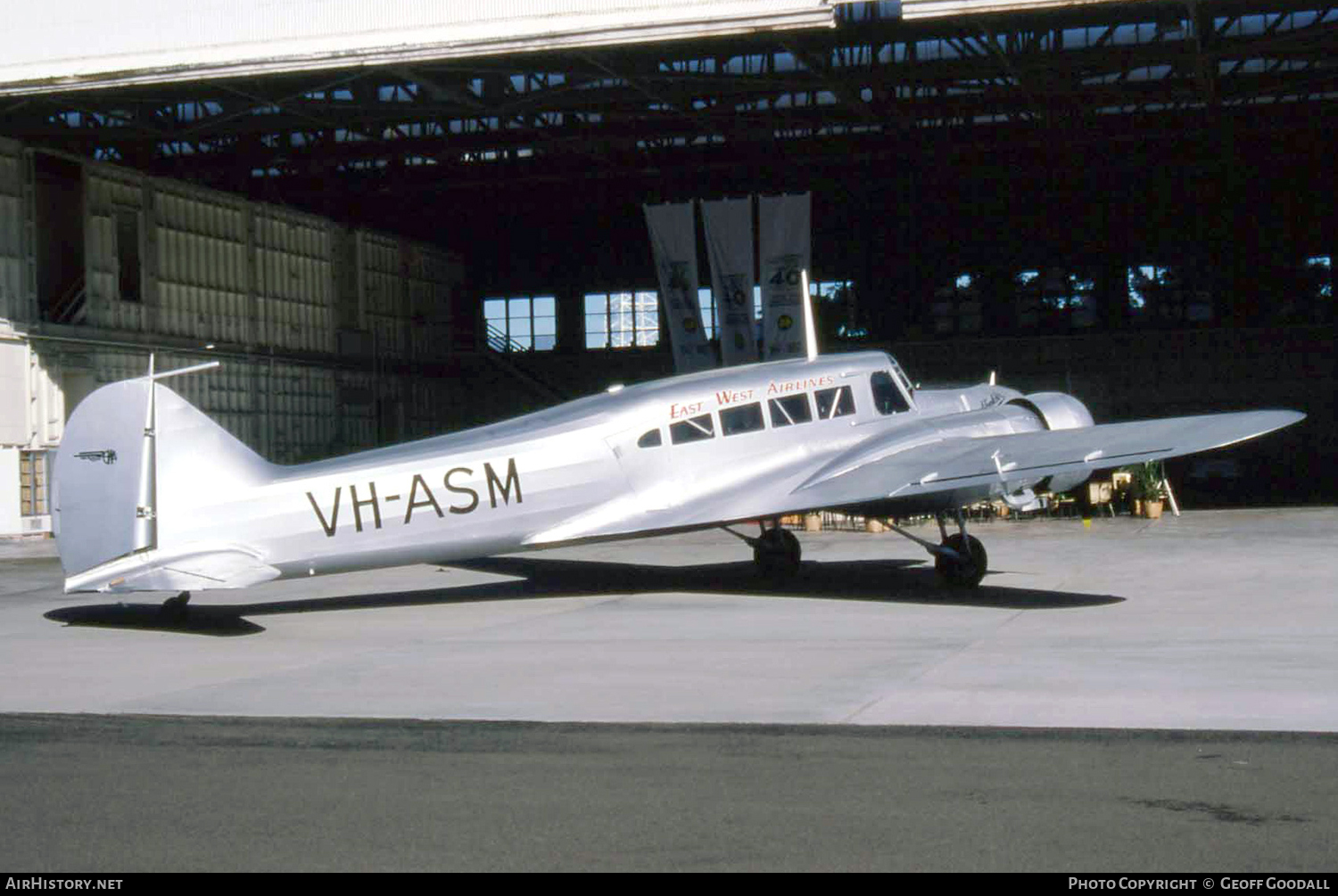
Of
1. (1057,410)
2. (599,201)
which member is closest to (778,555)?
(1057,410)

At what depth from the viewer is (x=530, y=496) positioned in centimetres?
1789

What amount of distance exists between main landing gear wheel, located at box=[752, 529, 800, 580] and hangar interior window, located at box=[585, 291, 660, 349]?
3811 cm

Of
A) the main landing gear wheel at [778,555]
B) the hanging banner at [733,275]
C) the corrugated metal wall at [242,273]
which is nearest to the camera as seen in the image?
the main landing gear wheel at [778,555]

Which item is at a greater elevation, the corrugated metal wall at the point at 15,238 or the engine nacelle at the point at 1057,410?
the corrugated metal wall at the point at 15,238

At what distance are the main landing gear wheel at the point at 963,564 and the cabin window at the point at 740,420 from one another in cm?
290

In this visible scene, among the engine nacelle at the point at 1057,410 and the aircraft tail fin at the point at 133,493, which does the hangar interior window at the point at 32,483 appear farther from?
the engine nacelle at the point at 1057,410

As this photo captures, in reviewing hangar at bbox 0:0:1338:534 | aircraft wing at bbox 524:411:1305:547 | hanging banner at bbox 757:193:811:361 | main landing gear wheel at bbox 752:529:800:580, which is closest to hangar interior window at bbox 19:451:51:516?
hangar at bbox 0:0:1338:534

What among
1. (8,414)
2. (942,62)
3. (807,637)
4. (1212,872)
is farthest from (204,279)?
(1212,872)

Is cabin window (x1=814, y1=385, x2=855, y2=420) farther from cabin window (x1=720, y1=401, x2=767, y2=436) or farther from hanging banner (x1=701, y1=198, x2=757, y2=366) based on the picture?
hanging banner (x1=701, y1=198, x2=757, y2=366)

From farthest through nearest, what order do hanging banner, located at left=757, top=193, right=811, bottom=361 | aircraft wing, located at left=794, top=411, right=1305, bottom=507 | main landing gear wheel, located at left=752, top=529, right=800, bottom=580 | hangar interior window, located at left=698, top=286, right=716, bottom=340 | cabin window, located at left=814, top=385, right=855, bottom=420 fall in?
hangar interior window, located at left=698, top=286, right=716, bottom=340 → hanging banner, located at left=757, top=193, right=811, bottom=361 → main landing gear wheel, located at left=752, top=529, right=800, bottom=580 → cabin window, located at left=814, top=385, right=855, bottom=420 → aircraft wing, located at left=794, top=411, right=1305, bottom=507

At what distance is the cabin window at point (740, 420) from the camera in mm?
19900

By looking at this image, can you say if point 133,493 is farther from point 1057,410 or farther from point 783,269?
point 783,269

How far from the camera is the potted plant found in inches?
1451

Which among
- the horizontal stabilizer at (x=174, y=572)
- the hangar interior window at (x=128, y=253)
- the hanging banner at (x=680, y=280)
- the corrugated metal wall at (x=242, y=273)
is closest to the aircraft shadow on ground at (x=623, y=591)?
the horizontal stabilizer at (x=174, y=572)
